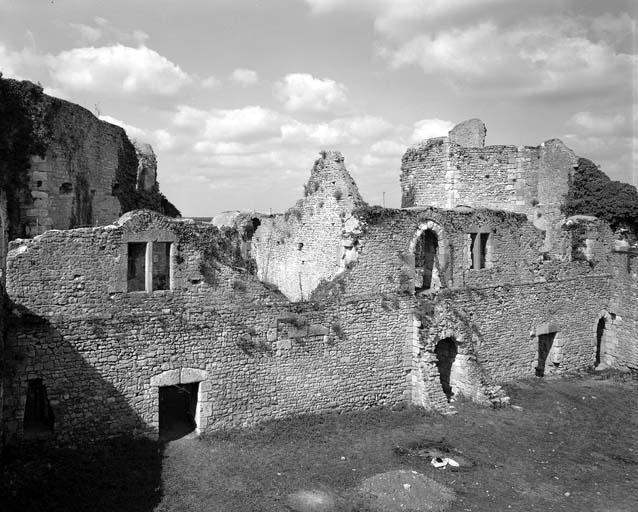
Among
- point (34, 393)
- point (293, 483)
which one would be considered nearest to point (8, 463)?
point (34, 393)

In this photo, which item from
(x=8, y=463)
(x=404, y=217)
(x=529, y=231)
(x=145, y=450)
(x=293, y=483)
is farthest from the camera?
(x=529, y=231)

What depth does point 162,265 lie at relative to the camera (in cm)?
1407

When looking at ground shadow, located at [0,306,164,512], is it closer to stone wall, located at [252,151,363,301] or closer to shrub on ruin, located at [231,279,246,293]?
shrub on ruin, located at [231,279,246,293]

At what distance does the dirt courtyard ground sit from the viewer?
35.7ft

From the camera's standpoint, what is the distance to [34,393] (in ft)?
43.4

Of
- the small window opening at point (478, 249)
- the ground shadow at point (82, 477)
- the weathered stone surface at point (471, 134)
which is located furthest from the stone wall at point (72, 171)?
the weathered stone surface at point (471, 134)

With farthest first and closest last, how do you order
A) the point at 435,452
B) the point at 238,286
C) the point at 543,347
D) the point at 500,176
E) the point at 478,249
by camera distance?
the point at 500,176 → the point at 543,347 → the point at 478,249 → the point at 238,286 → the point at 435,452

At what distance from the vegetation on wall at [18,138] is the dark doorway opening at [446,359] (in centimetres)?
1255

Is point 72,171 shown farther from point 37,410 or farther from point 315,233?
point 315,233

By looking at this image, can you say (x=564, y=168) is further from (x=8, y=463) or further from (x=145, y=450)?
(x=8, y=463)

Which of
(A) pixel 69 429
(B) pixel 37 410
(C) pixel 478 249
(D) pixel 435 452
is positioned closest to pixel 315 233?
(C) pixel 478 249

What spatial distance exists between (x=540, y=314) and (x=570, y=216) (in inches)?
227

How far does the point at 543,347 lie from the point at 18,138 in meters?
18.5

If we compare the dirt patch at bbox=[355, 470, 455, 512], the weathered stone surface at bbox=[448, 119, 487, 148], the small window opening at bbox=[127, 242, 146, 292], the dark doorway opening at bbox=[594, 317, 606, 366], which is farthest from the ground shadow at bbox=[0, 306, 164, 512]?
the weathered stone surface at bbox=[448, 119, 487, 148]
